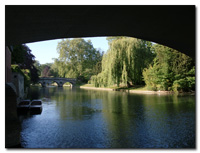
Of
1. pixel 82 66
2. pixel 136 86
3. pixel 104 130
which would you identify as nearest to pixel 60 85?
pixel 82 66

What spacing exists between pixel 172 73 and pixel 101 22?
2652cm

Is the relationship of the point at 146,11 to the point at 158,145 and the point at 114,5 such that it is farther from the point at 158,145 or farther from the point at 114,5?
the point at 158,145

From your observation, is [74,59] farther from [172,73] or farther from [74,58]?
[172,73]

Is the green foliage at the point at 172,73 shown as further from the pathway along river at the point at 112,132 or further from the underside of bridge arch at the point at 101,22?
the underside of bridge arch at the point at 101,22

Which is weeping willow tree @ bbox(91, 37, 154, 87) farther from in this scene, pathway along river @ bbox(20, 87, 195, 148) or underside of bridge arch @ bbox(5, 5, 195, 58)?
underside of bridge arch @ bbox(5, 5, 195, 58)

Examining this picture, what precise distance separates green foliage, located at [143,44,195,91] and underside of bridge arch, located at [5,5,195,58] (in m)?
23.5

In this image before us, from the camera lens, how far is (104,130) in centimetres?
1025

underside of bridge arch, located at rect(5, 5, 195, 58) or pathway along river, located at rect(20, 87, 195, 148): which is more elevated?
underside of bridge arch, located at rect(5, 5, 195, 58)

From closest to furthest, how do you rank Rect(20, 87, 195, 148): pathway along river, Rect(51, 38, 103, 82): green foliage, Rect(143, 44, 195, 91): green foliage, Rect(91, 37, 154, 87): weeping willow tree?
1. Rect(20, 87, 195, 148): pathway along river
2. Rect(143, 44, 195, 91): green foliage
3. Rect(91, 37, 154, 87): weeping willow tree
4. Rect(51, 38, 103, 82): green foliage

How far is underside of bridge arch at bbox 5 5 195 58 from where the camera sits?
14.0ft

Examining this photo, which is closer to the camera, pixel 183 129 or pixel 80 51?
pixel 183 129

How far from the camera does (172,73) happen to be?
29.4 meters

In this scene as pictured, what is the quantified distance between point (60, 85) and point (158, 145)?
58459 millimetres

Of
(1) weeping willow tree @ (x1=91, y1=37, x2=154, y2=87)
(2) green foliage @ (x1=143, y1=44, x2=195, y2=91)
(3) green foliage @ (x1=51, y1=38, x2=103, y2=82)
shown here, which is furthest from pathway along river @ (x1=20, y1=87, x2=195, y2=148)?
(3) green foliage @ (x1=51, y1=38, x2=103, y2=82)
